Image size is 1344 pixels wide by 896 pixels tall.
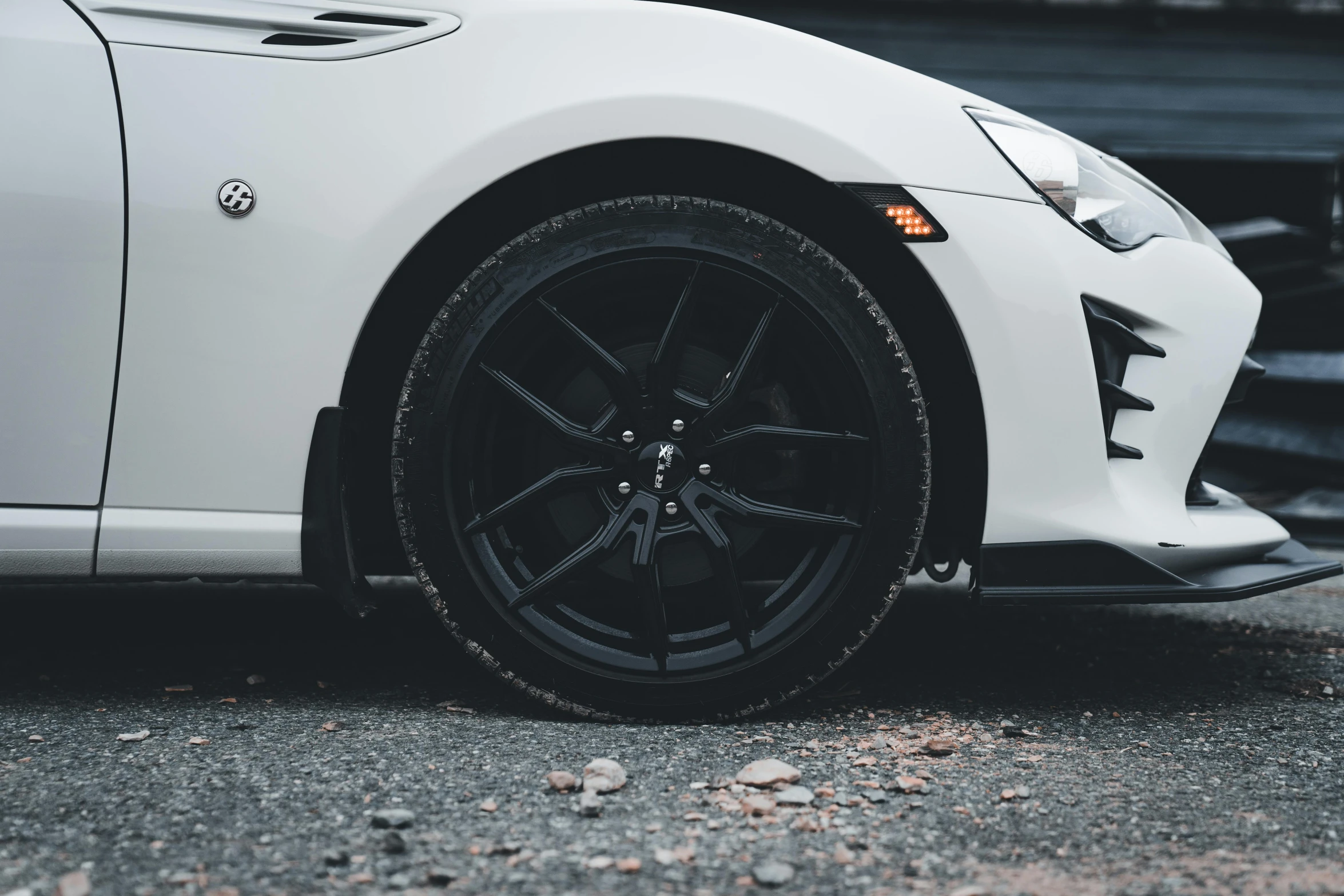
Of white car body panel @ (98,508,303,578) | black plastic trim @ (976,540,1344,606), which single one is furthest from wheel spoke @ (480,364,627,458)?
black plastic trim @ (976,540,1344,606)

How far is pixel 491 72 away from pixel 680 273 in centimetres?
45

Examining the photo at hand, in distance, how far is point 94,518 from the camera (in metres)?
1.56

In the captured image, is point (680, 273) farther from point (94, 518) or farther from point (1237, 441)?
point (1237, 441)

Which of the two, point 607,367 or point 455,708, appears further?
point 455,708

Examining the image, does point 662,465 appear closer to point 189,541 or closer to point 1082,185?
point 189,541

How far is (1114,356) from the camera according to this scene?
1.60 metres

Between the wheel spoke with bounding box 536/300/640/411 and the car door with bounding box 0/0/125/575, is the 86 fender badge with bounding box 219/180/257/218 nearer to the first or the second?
the car door with bounding box 0/0/125/575

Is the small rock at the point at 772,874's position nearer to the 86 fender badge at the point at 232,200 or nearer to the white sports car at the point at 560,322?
the white sports car at the point at 560,322

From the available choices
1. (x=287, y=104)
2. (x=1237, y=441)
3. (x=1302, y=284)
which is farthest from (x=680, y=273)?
(x=1302, y=284)

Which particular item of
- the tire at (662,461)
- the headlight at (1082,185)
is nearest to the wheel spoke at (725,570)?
the tire at (662,461)

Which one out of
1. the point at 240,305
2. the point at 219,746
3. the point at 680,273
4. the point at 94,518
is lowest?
the point at 219,746

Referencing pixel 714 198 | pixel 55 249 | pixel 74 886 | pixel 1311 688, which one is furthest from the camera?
pixel 1311 688

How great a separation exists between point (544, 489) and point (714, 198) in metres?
0.60

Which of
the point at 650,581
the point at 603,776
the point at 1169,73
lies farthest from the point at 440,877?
the point at 1169,73
